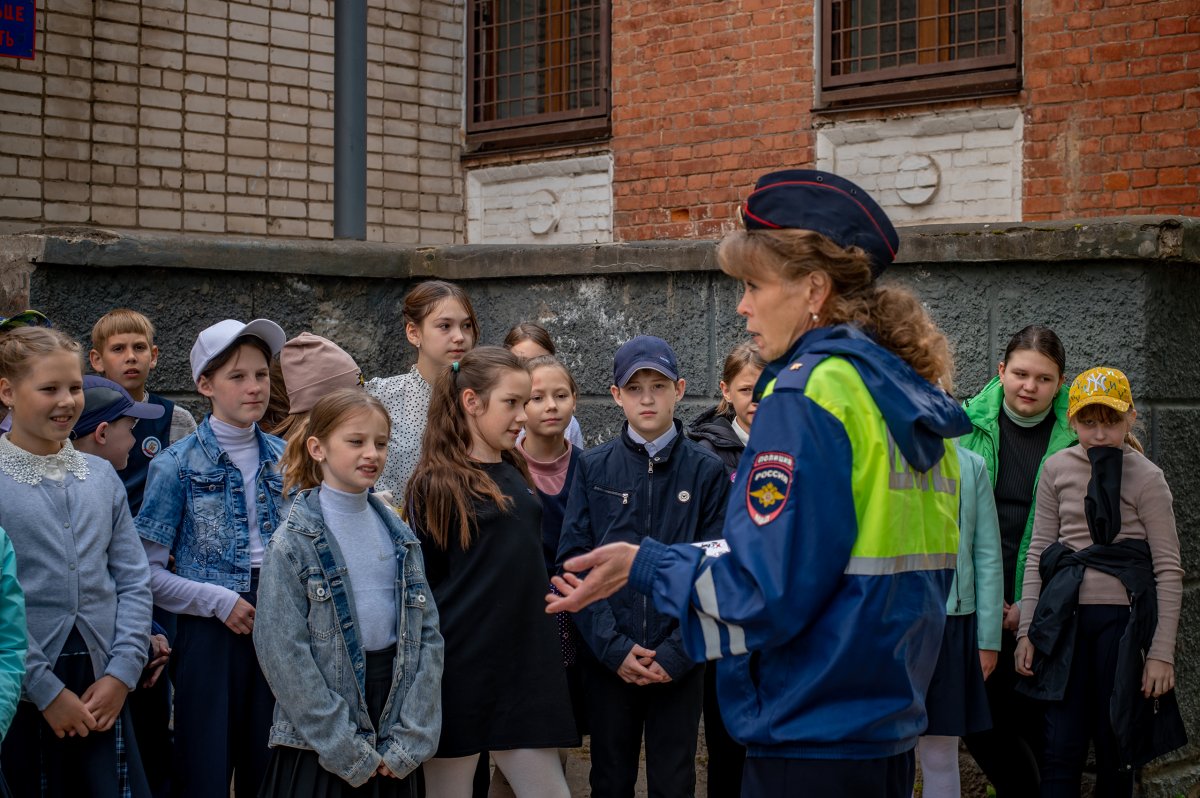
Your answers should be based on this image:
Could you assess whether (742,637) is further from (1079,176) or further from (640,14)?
(640,14)

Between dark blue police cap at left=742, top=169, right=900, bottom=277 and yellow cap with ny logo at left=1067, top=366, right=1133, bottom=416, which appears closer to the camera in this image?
dark blue police cap at left=742, top=169, right=900, bottom=277

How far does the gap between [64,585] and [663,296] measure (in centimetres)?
323

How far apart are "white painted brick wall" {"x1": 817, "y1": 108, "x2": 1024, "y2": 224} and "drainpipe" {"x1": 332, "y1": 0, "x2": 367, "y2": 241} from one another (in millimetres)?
2724

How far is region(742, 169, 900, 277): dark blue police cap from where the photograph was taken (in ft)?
9.27

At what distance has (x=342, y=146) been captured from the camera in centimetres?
732

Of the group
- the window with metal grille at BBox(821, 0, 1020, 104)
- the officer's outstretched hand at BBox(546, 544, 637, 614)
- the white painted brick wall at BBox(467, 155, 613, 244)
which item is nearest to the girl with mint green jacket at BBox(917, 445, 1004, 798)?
the officer's outstretched hand at BBox(546, 544, 637, 614)

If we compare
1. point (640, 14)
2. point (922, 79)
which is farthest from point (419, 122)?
point (922, 79)

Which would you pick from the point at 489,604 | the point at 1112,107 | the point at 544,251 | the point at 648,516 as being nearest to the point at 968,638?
the point at 648,516

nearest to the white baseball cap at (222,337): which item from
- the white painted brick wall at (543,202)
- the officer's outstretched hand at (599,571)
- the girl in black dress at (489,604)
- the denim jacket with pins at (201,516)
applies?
the denim jacket with pins at (201,516)

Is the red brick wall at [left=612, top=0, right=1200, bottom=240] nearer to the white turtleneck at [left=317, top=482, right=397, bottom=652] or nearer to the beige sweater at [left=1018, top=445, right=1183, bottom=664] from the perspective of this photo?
the beige sweater at [left=1018, top=445, right=1183, bottom=664]

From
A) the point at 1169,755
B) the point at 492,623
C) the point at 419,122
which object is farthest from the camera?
the point at 419,122

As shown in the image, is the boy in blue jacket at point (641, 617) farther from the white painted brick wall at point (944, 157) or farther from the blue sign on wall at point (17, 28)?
the blue sign on wall at point (17, 28)

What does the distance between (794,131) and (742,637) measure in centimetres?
624

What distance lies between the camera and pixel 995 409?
17.5 ft
